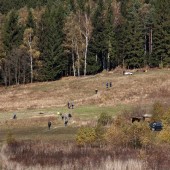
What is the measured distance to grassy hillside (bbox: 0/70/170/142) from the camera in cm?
5684

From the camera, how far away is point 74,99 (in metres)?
75.4

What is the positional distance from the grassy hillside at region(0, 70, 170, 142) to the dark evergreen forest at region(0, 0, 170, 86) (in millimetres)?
7575

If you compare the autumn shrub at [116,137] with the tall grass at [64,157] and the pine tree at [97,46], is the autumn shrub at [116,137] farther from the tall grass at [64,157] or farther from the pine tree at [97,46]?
the pine tree at [97,46]

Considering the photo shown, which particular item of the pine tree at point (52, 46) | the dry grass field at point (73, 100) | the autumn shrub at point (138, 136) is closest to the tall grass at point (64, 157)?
the autumn shrub at point (138, 136)

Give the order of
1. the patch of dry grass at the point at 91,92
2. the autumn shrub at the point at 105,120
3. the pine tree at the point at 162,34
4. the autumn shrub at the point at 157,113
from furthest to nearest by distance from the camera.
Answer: the pine tree at the point at 162,34 < the patch of dry grass at the point at 91,92 < the autumn shrub at the point at 105,120 < the autumn shrub at the point at 157,113

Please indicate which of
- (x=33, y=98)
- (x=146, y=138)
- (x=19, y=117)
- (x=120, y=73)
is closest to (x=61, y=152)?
(x=146, y=138)

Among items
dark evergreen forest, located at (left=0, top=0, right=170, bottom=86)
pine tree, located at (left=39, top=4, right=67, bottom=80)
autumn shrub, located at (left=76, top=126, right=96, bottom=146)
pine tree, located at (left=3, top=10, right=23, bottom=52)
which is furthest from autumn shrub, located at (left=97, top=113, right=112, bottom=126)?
pine tree, located at (left=3, top=10, right=23, bottom=52)

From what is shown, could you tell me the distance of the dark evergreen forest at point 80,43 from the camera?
3883 inches

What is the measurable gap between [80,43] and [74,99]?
26945mm

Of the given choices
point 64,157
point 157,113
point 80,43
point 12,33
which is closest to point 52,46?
point 80,43

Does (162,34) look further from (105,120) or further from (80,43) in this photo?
(105,120)

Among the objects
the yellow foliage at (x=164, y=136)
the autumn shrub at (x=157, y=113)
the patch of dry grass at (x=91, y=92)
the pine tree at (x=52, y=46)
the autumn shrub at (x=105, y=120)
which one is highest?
the pine tree at (x=52, y=46)

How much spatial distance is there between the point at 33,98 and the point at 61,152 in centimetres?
4209

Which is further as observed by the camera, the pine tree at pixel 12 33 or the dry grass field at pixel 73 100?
the pine tree at pixel 12 33
